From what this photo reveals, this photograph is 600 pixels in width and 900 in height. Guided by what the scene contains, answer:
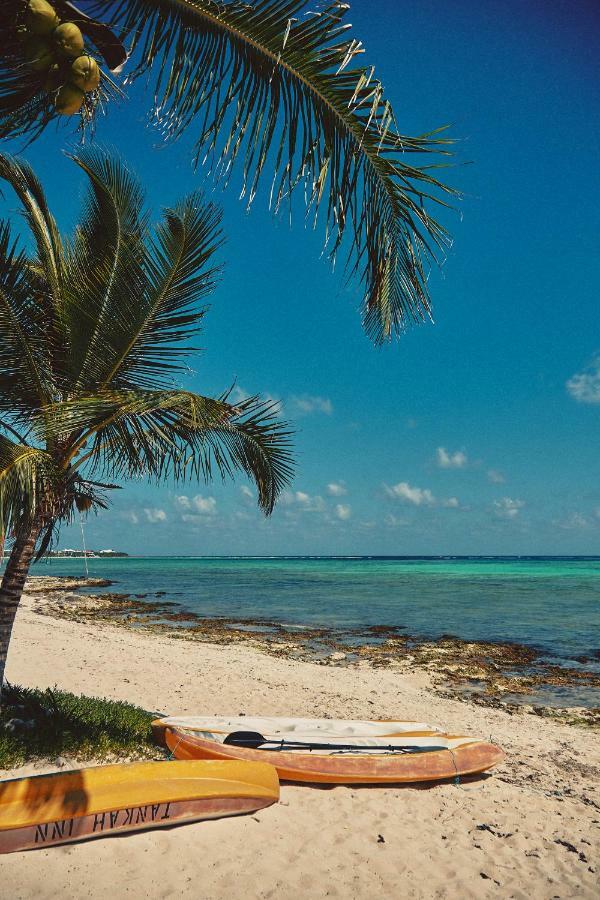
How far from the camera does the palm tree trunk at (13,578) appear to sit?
18.4 ft

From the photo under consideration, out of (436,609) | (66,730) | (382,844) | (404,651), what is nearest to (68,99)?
(382,844)

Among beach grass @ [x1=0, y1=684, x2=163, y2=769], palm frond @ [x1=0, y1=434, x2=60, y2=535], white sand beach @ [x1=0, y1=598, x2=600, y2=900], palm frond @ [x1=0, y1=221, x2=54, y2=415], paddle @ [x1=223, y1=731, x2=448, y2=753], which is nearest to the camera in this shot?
palm frond @ [x1=0, y1=434, x2=60, y2=535]

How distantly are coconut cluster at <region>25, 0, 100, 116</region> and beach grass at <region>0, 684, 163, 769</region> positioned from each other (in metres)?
6.45

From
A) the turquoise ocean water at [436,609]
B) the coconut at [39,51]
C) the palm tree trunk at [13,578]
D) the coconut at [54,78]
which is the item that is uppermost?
the coconut at [39,51]

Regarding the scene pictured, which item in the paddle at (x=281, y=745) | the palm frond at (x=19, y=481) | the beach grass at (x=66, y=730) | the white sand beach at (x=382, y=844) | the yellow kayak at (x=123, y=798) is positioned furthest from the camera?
the paddle at (x=281, y=745)

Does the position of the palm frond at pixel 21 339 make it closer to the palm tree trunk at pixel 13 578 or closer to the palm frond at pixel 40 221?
the palm frond at pixel 40 221

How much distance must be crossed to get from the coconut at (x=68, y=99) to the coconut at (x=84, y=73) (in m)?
0.02

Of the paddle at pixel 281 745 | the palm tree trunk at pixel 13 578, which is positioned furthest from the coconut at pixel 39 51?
the paddle at pixel 281 745

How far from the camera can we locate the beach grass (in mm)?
6180

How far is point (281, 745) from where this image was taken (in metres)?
6.94

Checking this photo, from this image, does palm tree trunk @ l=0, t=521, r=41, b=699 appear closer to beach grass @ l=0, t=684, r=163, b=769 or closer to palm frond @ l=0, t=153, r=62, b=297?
beach grass @ l=0, t=684, r=163, b=769

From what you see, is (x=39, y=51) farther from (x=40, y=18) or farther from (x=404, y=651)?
(x=404, y=651)

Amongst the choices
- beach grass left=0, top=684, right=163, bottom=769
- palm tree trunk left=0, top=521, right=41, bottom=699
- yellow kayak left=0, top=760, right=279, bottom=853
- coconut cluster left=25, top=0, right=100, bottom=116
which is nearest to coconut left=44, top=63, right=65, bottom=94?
coconut cluster left=25, top=0, right=100, bottom=116

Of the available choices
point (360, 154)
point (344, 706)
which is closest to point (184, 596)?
point (344, 706)
